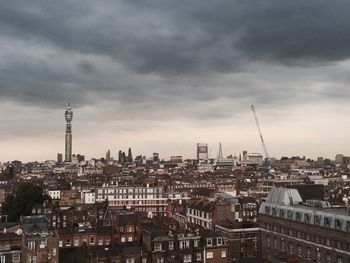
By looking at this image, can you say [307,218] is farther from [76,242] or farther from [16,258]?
[16,258]

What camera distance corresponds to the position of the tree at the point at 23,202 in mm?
117581

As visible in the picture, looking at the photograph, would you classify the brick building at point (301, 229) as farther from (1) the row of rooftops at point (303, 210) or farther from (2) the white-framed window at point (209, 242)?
(2) the white-framed window at point (209, 242)

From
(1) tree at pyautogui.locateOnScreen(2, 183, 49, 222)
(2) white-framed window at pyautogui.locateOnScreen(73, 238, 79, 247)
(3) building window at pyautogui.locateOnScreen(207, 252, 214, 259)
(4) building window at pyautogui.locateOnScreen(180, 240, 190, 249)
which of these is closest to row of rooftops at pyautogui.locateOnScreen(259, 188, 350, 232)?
(3) building window at pyautogui.locateOnScreen(207, 252, 214, 259)

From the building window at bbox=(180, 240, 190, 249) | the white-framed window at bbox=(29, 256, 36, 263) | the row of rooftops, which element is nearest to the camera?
the white-framed window at bbox=(29, 256, 36, 263)

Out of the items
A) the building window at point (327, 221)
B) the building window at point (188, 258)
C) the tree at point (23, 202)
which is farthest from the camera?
the tree at point (23, 202)

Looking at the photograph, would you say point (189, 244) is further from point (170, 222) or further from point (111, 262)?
point (170, 222)

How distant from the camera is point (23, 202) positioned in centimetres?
12131

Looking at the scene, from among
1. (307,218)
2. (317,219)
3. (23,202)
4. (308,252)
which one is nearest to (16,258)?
(308,252)

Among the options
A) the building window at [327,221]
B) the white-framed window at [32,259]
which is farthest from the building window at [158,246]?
the building window at [327,221]

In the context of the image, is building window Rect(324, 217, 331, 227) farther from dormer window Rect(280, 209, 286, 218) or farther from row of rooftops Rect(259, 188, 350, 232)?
dormer window Rect(280, 209, 286, 218)

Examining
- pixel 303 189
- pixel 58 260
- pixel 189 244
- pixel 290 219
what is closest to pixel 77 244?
pixel 58 260

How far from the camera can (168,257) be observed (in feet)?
227

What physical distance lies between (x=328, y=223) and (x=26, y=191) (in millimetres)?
78966

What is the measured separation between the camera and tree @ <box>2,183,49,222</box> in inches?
4629
